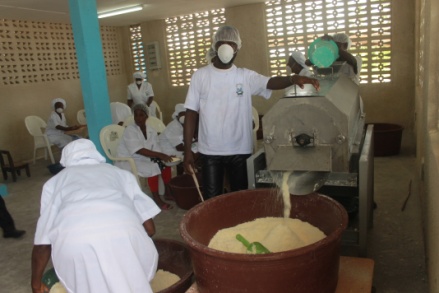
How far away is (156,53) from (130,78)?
116 cm

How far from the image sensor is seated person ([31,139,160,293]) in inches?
71.6

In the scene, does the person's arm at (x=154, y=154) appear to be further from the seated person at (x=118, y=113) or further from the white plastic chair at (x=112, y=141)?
the seated person at (x=118, y=113)

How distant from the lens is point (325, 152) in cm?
188

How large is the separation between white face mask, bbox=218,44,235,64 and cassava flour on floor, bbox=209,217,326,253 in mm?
1118

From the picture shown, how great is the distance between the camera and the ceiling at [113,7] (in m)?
5.51

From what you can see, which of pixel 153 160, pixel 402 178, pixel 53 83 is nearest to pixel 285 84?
pixel 153 160

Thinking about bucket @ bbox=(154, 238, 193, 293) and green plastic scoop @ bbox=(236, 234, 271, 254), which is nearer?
green plastic scoop @ bbox=(236, 234, 271, 254)

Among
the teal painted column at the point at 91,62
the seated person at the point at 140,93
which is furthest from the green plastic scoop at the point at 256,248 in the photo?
the seated person at the point at 140,93

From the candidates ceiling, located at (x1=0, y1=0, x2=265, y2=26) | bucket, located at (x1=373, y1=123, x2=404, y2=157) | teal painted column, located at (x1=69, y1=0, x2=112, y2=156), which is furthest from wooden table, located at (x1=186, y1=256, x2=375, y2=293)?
ceiling, located at (x1=0, y1=0, x2=265, y2=26)

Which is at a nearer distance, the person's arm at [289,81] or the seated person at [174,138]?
the person's arm at [289,81]

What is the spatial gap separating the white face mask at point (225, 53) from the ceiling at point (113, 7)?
380 centimetres

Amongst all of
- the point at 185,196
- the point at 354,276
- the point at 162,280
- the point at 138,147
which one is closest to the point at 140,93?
→ the point at 138,147

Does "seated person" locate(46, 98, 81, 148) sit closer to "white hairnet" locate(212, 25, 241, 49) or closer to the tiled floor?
the tiled floor

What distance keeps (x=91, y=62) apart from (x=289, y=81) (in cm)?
280
